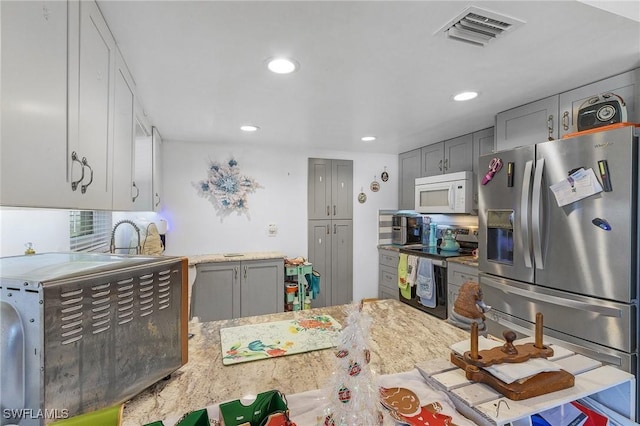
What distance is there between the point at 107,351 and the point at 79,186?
55cm

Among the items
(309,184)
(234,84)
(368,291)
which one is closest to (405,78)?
(234,84)

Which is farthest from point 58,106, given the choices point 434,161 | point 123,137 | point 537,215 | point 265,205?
point 434,161

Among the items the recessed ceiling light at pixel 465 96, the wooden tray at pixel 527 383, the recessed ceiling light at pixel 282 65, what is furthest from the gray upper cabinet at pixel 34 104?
the recessed ceiling light at pixel 465 96

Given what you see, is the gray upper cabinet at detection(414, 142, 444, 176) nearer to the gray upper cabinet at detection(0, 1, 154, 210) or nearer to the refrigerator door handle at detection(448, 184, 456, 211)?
the refrigerator door handle at detection(448, 184, 456, 211)

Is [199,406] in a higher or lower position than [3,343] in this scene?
lower

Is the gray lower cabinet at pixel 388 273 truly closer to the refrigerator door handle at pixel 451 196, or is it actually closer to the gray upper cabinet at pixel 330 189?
the gray upper cabinet at pixel 330 189

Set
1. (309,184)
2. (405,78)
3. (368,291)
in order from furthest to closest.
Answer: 1. (368,291)
2. (309,184)
3. (405,78)

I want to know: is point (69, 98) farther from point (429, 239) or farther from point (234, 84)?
point (429, 239)

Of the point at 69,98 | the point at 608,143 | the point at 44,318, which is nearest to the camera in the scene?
the point at 44,318

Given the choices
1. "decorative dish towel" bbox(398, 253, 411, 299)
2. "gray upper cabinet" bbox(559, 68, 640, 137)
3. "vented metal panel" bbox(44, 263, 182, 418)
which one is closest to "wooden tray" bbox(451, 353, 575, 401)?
"vented metal panel" bbox(44, 263, 182, 418)

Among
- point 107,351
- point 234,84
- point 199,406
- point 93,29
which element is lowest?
point 199,406

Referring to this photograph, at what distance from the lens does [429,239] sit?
4109 mm

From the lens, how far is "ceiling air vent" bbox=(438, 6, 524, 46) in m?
1.23

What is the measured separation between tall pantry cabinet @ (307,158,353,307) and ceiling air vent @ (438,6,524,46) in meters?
2.81
